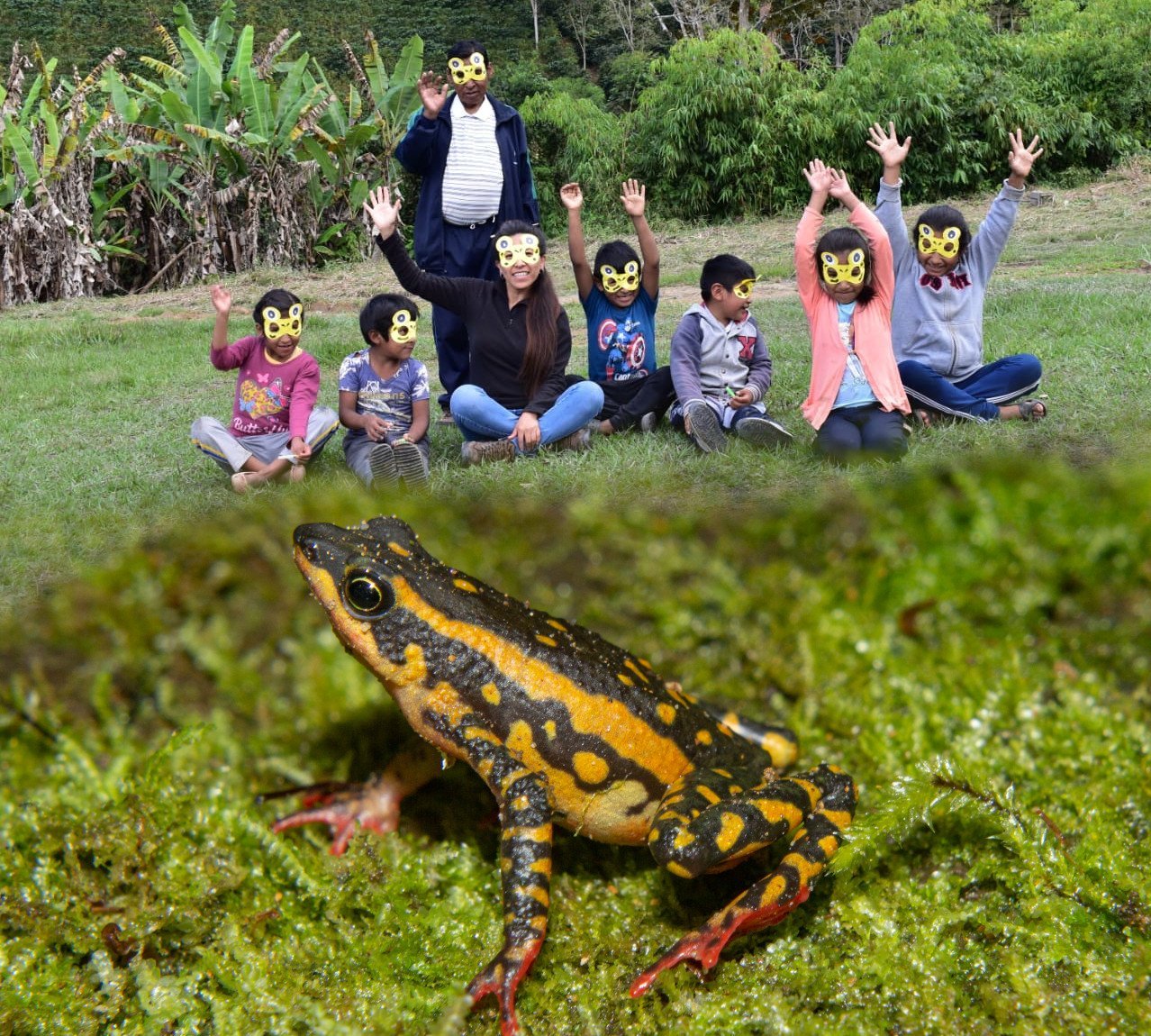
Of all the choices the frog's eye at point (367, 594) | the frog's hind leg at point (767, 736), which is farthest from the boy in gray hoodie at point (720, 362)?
the frog's eye at point (367, 594)

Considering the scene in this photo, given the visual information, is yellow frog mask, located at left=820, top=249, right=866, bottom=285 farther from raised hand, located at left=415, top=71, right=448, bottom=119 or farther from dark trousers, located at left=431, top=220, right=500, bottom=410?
raised hand, located at left=415, top=71, right=448, bottom=119

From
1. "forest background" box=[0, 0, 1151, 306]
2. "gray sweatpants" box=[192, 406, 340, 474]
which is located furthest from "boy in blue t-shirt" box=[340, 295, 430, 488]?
"forest background" box=[0, 0, 1151, 306]

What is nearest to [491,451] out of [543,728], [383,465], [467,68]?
[383,465]

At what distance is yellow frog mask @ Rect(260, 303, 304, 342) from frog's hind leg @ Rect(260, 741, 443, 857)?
2.72 m

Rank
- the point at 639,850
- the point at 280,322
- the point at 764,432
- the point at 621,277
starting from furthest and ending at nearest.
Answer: the point at 621,277
the point at 764,432
the point at 280,322
the point at 639,850

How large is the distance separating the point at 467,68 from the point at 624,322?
70.0 inches

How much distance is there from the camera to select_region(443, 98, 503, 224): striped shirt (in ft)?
19.7

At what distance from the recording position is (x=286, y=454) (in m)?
4.81

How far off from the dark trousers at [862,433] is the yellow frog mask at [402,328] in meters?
2.02

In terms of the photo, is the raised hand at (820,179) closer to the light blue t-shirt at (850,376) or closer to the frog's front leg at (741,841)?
the light blue t-shirt at (850,376)

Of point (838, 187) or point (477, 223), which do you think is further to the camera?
point (477, 223)

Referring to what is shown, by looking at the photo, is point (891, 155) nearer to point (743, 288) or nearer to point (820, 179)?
point (820, 179)

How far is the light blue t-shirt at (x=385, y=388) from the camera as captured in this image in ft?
16.3

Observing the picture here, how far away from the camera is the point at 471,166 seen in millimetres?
6051
